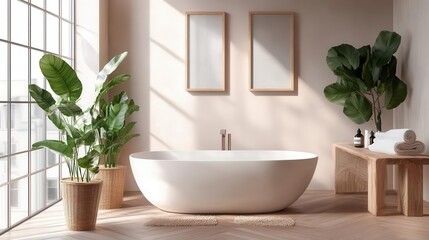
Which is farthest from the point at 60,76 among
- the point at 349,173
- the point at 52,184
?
the point at 349,173

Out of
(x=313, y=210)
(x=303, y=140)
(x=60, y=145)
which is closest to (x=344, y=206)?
(x=313, y=210)

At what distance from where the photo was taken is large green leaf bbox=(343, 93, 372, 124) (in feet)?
18.5

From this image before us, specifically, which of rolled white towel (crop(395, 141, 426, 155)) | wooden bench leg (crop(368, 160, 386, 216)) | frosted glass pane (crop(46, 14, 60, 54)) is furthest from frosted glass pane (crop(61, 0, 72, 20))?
rolled white towel (crop(395, 141, 426, 155))

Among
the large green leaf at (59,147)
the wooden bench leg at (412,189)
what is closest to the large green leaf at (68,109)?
the large green leaf at (59,147)

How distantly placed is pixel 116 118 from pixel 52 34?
1173 mm

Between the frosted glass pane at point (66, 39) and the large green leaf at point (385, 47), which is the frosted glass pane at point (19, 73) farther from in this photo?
the large green leaf at point (385, 47)

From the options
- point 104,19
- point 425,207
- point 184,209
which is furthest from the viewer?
point 104,19

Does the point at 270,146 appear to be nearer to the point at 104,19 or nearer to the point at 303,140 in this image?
the point at 303,140

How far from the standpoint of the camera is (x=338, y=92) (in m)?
5.63

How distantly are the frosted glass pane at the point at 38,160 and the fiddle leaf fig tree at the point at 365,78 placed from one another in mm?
2790

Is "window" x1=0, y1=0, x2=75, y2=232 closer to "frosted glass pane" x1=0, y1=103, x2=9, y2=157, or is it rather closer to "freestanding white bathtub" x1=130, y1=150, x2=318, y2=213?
"frosted glass pane" x1=0, y1=103, x2=9, y2=157

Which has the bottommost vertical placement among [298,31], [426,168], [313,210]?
[313,210]

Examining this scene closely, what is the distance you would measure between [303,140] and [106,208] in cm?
222

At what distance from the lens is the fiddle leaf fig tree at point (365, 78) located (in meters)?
5.42
